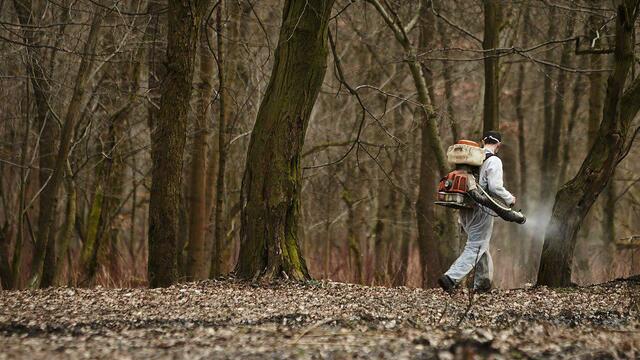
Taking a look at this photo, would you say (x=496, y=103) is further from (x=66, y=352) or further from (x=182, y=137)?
(x=66, y=352)

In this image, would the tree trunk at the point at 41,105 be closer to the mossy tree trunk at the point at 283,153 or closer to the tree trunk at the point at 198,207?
the tree trunk at the point at 198,207

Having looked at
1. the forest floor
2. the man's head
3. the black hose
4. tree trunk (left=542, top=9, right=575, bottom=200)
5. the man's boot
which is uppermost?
A: tree trunk (left=542, top=9, right=575, bottom=200)

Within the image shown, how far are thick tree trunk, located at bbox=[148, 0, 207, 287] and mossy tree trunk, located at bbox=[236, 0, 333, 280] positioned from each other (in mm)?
1028

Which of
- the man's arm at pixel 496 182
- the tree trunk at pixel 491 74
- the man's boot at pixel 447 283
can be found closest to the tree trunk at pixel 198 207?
the tree trunk at pixel 491 74

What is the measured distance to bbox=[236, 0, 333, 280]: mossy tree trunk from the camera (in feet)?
40.1

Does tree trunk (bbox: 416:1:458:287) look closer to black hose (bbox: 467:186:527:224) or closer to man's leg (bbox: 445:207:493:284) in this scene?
man's leg (bbox: 445:207:493:284)

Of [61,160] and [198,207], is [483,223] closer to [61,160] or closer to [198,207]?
[61,160]

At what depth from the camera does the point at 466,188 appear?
504 inches

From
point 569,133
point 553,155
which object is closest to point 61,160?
point 553,155

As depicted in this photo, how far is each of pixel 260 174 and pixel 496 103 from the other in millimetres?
6441

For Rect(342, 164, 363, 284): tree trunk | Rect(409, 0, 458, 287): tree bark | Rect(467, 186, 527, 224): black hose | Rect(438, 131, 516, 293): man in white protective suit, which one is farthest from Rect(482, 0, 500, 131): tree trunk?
Rect(342, 164, 363, 284): tree trunk

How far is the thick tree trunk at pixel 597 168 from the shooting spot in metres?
12.7

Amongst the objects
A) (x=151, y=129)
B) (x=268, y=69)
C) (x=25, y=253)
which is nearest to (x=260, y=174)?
(x=151, y=129)

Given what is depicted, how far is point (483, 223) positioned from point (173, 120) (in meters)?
4.34
